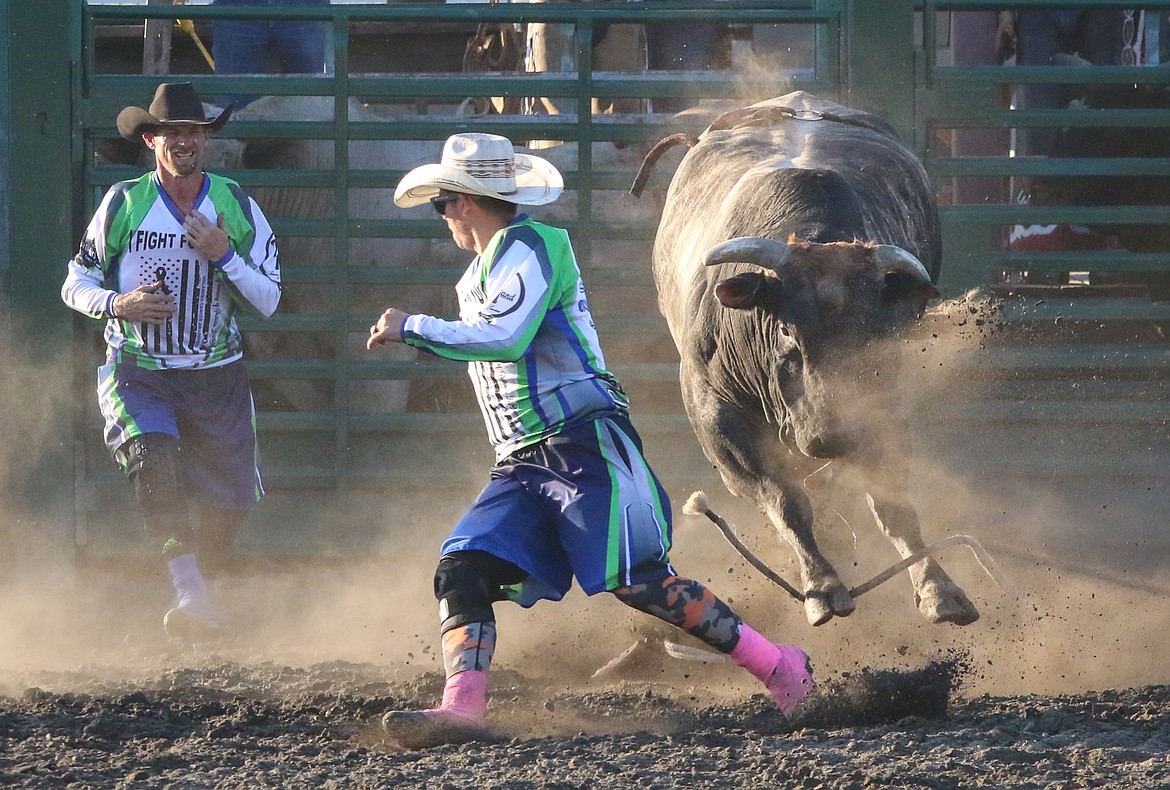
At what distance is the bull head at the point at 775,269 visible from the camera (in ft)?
16.7

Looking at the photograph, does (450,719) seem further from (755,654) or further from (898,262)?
(898,262)

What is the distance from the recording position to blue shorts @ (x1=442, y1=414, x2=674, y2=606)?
4352mm

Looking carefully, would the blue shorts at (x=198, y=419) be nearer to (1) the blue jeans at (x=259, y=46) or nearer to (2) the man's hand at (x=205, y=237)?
(2) the man's hand at (x=205, y=237)

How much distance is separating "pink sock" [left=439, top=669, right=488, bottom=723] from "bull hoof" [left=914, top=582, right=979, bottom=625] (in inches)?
59.2

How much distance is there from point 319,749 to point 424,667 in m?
1.68

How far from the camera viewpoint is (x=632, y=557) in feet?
14.3

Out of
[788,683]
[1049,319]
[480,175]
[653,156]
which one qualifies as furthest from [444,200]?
[1049,319]

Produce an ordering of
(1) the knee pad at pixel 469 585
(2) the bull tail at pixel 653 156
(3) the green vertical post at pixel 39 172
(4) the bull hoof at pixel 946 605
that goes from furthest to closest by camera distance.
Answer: (3) the green vertical post at pixel 39 172 → (2) the bull tail at pixel 653 156 → (4) the bull hoof at pixel 946 605 → (1) the knee pad at pixel 469 585

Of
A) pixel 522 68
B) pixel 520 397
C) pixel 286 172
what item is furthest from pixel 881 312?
pixel 522 68

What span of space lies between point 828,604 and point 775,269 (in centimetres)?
106

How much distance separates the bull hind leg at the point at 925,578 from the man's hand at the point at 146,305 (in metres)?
2.55

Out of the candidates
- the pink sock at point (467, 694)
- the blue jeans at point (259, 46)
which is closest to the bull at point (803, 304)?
the pink sock at point (467, 694)

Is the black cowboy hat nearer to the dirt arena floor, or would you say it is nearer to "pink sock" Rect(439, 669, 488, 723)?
the dirt arena floor

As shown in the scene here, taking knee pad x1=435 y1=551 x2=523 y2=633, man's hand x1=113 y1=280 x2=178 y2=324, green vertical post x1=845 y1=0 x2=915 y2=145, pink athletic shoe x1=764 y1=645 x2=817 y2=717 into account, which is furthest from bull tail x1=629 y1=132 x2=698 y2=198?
pink athletic shoe x1=764 y1=645 x2=817 y2=717
